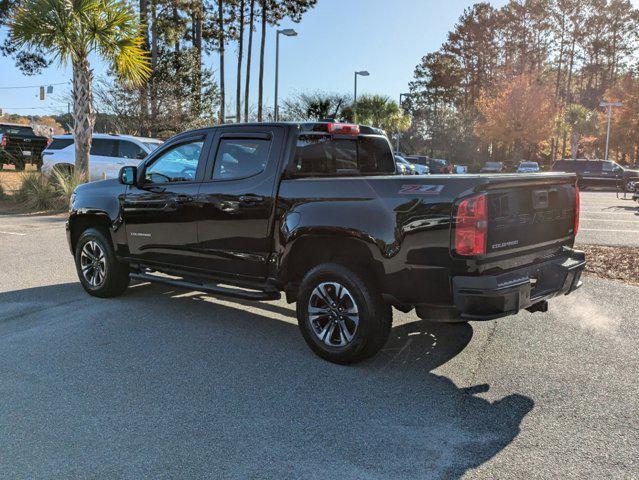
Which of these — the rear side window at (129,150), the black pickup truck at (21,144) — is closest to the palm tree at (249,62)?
the black pickup truck at (21,144)

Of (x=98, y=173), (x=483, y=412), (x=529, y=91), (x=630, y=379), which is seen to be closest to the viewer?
(x=483, y=412)

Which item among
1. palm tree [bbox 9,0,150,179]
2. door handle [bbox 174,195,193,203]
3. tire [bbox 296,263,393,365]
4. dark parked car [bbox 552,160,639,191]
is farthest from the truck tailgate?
dark parked car [bbox 552,160,639,191]

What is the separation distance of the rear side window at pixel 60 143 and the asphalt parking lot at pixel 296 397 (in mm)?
12645

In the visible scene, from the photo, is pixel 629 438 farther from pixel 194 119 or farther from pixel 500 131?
pixel 500 131

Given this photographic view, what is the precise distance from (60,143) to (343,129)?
49.3ft

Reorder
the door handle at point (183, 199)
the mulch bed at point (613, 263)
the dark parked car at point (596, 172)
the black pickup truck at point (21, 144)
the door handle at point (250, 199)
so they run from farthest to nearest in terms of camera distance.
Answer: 1. the dark parked car at point (596, 172)
2. the black pickup truck at point (21, 144)
3. the mulch bed at point (613, 263)
4. the door handle at point (183, 199)
5. the door handle at point (250, 199)

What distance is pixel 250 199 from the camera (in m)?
4.82

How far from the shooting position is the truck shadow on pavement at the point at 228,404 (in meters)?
2.97

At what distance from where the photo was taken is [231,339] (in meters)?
4.96

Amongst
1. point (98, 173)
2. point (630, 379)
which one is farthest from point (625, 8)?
point (630, 379)

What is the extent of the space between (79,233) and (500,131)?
50.6 meters

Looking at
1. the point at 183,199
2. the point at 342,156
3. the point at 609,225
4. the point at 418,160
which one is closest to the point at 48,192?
the point at 183,199

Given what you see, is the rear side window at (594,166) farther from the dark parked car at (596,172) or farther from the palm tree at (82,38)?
the palm tree at (82,38)

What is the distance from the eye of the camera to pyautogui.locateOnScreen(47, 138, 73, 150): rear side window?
17.3 m
